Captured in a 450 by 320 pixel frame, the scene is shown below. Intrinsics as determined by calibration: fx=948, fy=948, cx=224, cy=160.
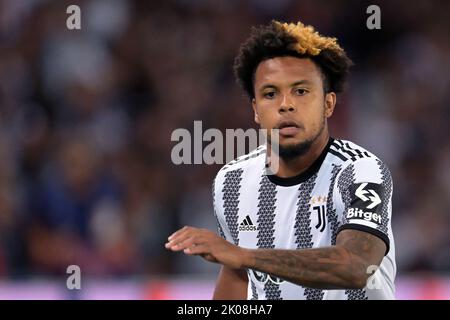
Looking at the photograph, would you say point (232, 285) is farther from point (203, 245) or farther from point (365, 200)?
point (203, 245)

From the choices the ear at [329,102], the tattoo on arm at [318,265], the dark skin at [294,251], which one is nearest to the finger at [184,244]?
the dark skin at [294,251]

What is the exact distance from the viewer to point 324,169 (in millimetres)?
4406

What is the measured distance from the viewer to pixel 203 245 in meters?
3.34

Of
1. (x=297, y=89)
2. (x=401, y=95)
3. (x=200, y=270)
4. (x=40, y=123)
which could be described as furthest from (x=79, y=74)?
(x=297, y=89)

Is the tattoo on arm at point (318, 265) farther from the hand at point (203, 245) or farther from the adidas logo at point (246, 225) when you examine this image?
the adidas logo at point (246, 225)

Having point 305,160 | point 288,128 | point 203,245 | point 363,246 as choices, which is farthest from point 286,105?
point 203,245

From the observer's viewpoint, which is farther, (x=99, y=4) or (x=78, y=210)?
(x=99, y=4)

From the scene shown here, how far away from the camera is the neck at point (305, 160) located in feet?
14.6

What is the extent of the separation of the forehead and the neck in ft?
0.94

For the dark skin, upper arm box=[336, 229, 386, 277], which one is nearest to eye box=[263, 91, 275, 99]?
the dark skin

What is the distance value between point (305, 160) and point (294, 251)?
87cm

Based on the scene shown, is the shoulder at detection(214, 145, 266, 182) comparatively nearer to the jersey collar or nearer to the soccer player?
the soccer player
